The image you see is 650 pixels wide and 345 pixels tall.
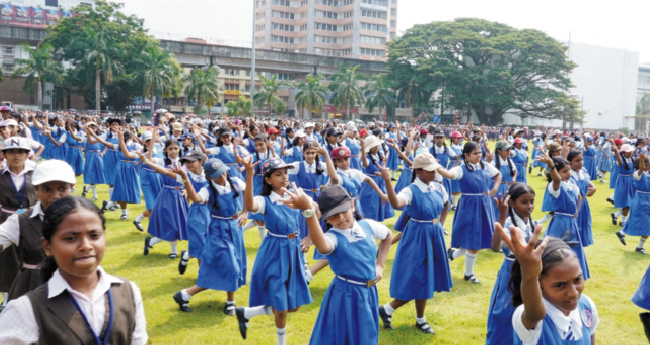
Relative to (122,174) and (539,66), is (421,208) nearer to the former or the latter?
(122,174)

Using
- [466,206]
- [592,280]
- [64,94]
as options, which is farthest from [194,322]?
[64,94]

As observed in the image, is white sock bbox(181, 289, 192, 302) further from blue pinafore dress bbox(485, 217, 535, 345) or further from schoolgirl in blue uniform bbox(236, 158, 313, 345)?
blue pinafore dress bbox(485, 217, 535, 345)

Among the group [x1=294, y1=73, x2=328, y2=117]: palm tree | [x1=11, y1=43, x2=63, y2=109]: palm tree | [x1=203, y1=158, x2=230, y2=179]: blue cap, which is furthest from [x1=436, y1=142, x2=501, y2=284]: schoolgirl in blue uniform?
[x1=11, y1=43, x2=63, y2=109]: palm tree

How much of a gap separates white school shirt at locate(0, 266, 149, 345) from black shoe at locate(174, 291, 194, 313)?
383cm

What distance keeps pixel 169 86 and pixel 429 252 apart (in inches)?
A: 1748

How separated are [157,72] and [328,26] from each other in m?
45.4

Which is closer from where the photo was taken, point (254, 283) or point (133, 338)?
point (133, 338)

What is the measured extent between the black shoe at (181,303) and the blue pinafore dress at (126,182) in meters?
5.76

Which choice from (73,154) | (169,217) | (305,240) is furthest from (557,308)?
(73,154)

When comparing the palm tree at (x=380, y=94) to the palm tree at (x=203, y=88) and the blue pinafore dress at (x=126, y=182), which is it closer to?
the palm tree at (x=203, y=88)

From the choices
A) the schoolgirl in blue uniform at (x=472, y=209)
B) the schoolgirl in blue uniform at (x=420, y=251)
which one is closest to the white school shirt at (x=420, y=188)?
the schoolgirl in blue uniform at (x=420, y=251)

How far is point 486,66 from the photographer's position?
53812 millimetres

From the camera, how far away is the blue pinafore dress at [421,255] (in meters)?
5.46

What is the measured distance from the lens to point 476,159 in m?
7.77
